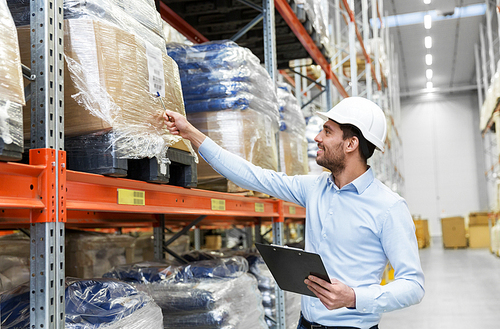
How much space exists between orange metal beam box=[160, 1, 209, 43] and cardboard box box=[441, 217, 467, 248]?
60.0ft

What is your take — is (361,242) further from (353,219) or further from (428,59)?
(428,59)

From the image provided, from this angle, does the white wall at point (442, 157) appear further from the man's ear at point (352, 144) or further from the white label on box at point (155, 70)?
the white label on box at point (155, 70)

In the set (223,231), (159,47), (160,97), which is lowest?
(223,231)

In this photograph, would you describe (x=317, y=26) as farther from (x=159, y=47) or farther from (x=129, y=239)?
(x=159, y=47)

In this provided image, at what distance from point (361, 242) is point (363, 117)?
59 centimetres

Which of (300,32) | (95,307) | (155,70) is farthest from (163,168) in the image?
(300,32)

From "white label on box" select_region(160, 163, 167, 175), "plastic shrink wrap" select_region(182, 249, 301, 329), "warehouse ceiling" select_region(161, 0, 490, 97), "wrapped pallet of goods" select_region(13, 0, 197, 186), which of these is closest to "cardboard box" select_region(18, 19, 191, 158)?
"wrapped pallet of goods" select_region(13, 0, 197, 186)

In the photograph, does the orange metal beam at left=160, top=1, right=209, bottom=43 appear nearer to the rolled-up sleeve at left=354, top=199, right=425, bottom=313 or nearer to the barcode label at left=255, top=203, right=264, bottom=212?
the barcode label at left=255, top=203, right=264, bottom=212

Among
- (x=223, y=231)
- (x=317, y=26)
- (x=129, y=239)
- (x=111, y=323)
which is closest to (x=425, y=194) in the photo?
(x=223, y=231)

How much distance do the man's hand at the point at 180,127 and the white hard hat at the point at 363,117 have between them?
66cm

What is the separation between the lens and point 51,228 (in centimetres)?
161

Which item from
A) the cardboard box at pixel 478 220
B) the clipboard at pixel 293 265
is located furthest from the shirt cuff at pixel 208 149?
the cardboard box at pixel 478 220

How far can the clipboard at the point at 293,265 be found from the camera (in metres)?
1.82

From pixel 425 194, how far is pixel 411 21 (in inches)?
402
